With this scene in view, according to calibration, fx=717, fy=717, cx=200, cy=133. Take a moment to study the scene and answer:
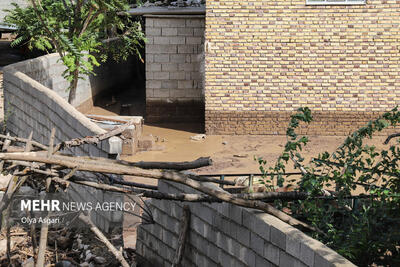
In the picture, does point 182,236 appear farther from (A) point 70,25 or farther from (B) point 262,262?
(A) point 70,25

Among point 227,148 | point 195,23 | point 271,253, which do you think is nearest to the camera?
point 271,253

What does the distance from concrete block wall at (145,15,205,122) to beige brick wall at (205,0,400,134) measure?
1499mm

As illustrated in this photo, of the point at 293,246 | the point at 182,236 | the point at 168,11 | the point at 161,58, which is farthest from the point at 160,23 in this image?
the point at 293,246

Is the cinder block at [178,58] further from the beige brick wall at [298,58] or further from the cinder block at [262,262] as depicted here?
the cinder block at [262,262]

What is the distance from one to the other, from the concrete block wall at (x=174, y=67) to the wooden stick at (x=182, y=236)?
832 cm

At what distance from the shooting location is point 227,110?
14469mm

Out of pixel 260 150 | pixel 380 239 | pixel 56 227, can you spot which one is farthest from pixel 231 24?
pixel 380 239

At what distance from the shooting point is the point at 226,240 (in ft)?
23.0

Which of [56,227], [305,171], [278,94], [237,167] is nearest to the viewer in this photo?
[305,171]

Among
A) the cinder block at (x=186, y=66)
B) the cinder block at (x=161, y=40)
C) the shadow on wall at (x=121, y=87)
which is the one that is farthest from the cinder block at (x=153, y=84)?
the shadow on wall at (x=121, y=87)

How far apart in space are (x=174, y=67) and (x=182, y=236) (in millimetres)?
8532

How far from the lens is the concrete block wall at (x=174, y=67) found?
51.5 ft

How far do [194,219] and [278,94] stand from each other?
710 cm

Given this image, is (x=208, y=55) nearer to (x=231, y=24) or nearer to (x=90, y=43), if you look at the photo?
(x=231, y=24)
